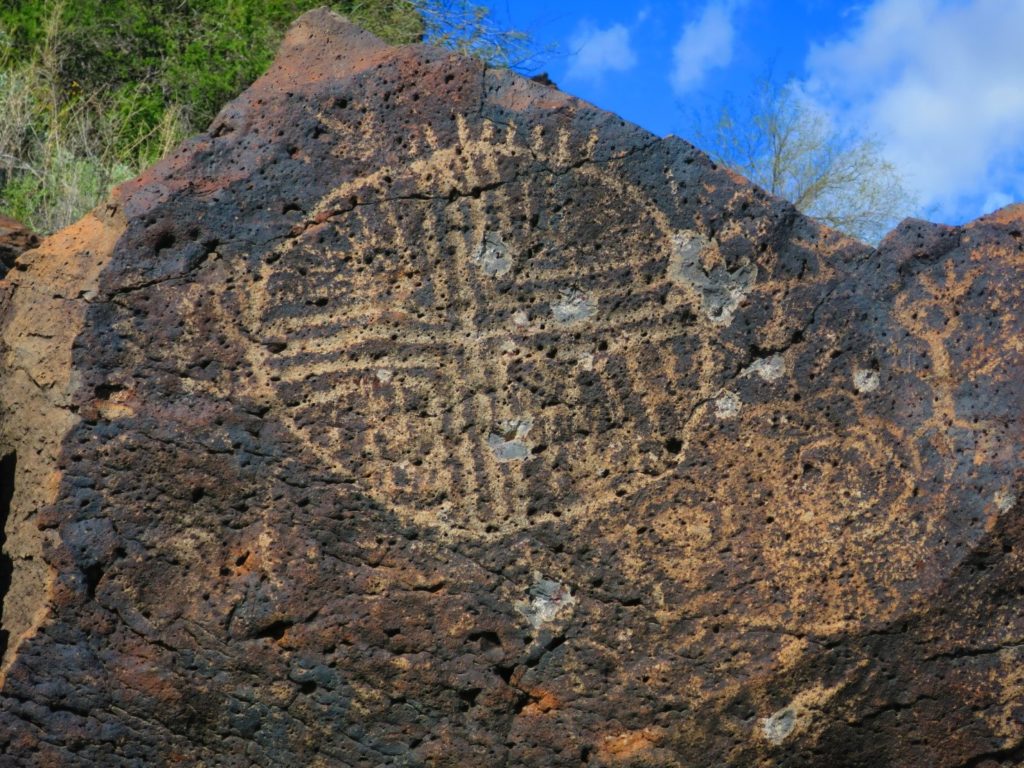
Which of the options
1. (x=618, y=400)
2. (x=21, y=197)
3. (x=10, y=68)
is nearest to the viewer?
(x=618, y=400)

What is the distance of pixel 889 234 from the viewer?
3.04 metres

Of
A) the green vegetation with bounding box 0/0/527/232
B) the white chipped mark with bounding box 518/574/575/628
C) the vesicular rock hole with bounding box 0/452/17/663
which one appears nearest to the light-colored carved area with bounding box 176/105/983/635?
the white chipped mark with bounding box 518/574/575/628

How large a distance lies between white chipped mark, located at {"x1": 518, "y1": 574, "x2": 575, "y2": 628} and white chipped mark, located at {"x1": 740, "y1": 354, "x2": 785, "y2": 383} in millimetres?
639

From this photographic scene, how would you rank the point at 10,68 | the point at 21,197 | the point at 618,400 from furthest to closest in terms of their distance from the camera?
the point at 10,68
the point at 21,197
the point at 618,400

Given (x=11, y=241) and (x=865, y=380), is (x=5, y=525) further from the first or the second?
(x=865, y=380)

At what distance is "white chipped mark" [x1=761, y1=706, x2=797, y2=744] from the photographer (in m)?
2.97

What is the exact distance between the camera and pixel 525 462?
9.61 ft

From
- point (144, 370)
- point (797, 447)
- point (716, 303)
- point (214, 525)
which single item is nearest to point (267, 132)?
point (144, 370)

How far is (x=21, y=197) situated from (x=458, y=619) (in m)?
4.19

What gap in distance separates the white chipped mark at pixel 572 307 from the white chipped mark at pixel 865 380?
0.61 m

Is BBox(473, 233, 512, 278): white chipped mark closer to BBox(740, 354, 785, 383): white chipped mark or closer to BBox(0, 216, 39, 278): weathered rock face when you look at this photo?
BBox(740, 354, 785, 383): white chipped mark

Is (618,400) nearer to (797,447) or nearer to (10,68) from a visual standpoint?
(797,447)

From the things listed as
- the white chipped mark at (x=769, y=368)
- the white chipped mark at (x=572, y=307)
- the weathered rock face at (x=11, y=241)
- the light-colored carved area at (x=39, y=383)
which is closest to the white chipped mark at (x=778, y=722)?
the white chipped mark at (x=769, y=368)

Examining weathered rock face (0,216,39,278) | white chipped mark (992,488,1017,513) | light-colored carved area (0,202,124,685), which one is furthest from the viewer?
weathered rock face (0,216,39,278)
